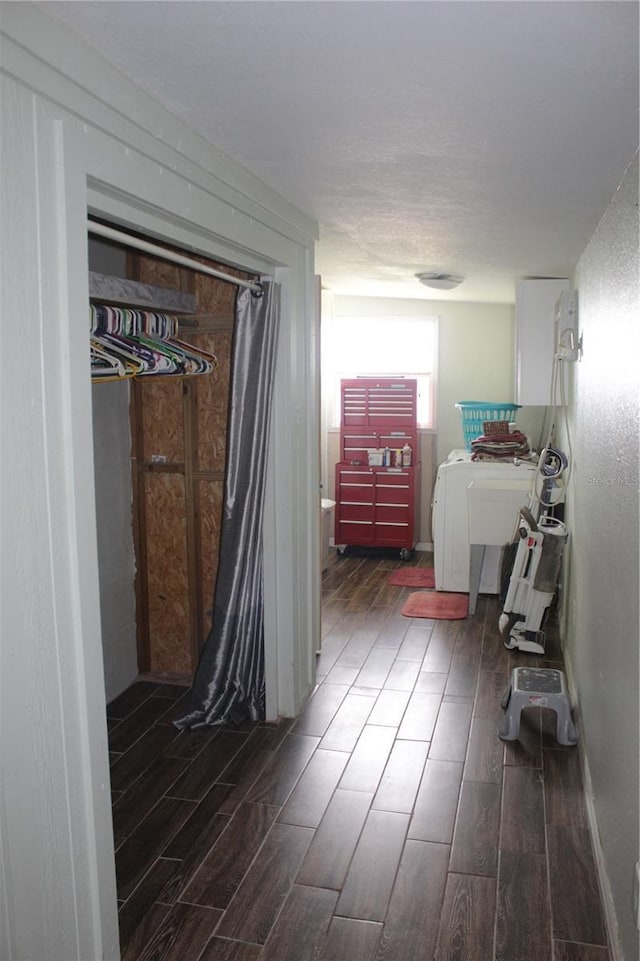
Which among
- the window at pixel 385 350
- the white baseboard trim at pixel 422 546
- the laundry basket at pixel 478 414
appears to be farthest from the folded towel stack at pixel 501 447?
the white baseboard trim at pixel 422 546

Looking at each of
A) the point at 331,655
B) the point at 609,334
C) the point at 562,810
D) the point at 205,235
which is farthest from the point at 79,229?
the point at 331,655

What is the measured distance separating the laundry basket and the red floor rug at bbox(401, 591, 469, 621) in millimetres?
1318

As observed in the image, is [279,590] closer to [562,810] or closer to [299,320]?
[299,320]

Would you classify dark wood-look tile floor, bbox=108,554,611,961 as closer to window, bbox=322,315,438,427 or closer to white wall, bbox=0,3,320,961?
white wall, bbox=0,3,320,961

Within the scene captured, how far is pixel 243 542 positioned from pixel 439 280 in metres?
2.68

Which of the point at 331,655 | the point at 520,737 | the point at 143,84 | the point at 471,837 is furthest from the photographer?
the point at 331,655

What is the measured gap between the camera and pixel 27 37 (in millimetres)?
1550

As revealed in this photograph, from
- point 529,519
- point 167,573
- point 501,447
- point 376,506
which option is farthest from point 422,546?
point 167,573

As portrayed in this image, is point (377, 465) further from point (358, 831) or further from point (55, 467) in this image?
point (55, 467)

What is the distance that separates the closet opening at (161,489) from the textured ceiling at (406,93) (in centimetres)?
89

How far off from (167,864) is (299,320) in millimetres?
2305

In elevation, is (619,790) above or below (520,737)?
above

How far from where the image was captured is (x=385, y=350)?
23.6ft

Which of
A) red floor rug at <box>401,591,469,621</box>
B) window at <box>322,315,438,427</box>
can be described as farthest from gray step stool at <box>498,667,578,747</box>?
window at <box>322,315,438,427</box>
